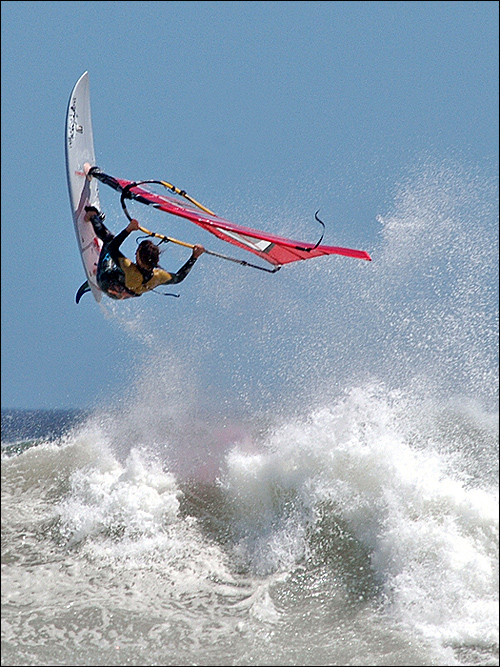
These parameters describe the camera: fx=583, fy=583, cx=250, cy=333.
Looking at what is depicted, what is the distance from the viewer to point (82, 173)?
5.98 metres

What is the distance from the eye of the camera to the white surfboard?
5.78 metres

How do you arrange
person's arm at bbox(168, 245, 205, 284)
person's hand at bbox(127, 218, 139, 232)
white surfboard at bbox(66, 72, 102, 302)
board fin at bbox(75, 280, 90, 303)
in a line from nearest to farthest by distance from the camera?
1. person's hand at bbox(127, 218, 139, 232)
2. person's arm at bbox(168, 245, 205, 284)
3. white surfboard at bbox(66, 72, 102, 302)
4. board fin at bbox(75, 280, 90, 303)

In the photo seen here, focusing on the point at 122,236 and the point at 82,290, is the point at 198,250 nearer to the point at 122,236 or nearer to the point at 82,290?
the point at 122,236

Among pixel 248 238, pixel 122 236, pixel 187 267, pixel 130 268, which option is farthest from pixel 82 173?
pixel 248 238

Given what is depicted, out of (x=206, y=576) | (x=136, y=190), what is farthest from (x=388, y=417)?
(x=136, y=190)

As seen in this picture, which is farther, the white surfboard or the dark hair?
the white surfboard

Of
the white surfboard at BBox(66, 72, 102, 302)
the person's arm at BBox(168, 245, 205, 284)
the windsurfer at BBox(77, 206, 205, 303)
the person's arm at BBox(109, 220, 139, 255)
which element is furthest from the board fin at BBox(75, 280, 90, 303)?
the person's arm at BBox(168, 245, 205, 284)

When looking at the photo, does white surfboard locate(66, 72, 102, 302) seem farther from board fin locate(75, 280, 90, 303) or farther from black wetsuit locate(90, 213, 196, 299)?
black wetsuit locate(90, 213, 196, 299)

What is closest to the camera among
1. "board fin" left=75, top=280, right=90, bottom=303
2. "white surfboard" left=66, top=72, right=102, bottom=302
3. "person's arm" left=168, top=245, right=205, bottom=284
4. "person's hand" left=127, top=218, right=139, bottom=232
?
"person's hand" left=127, top=218, right=139, bottom=232

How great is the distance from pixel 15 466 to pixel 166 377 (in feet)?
9.15

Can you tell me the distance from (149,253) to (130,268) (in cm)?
24

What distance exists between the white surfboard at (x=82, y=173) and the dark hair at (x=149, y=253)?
111 cm

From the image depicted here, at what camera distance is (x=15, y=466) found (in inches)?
262

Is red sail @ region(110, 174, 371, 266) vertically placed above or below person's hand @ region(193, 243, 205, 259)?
above
